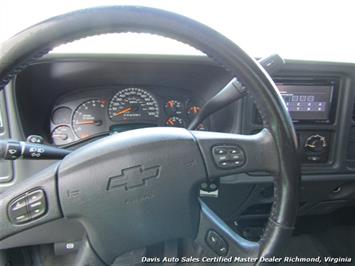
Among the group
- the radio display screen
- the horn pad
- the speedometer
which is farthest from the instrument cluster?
the horn pad

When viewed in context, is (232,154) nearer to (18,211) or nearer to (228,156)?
(228,156)

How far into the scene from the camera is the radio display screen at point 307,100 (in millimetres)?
1268

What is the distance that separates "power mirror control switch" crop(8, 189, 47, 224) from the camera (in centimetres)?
71

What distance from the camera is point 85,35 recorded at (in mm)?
571

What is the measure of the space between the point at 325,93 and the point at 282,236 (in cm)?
71

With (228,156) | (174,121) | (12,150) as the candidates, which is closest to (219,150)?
(228,156)

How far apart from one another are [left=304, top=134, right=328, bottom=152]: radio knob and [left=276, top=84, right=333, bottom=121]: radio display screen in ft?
0.22

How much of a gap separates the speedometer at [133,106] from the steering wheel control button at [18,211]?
631 mm

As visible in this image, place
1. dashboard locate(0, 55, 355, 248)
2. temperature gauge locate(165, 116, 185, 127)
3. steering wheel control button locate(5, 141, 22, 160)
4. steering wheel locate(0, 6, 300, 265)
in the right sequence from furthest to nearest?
temperature gauge locate(165, 116, 185, 127) < dashboard locate(0, 55, 355, 248) < steering wheel control button locate(5, 141, 22, 160) < steering wheel locate(0, 6, 300, 265)

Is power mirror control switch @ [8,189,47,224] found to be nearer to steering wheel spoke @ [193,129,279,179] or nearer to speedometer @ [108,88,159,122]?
steering wheel spoke @ [193,129,279,179]

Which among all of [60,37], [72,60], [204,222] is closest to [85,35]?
[60,37]

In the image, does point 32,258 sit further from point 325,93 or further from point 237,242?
point 325,93

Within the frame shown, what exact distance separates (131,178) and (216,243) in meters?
0.24

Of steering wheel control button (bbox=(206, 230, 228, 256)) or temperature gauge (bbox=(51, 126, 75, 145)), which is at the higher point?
temperature gauge (bbox=(51, 126, 75, 145))
